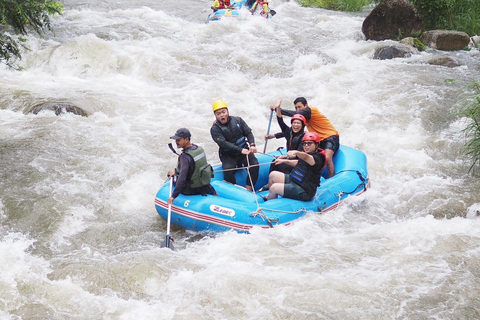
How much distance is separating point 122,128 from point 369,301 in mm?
5833

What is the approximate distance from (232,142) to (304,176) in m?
1.08

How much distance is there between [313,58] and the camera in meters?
13.1

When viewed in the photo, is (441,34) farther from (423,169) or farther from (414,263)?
(414,263)

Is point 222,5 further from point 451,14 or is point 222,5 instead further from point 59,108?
point 59,108

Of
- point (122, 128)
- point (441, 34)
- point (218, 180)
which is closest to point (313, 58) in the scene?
point (441, 34)

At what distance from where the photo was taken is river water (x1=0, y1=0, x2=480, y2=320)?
4766 mm

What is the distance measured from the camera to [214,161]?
8.48 m

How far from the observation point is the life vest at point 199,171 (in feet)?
20.1

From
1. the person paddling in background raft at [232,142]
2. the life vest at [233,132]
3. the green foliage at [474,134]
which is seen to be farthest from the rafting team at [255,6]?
the life vest at [233,132]

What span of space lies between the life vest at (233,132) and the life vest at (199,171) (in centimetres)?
62

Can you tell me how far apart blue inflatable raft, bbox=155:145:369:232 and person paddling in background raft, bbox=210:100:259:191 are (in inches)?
7.4

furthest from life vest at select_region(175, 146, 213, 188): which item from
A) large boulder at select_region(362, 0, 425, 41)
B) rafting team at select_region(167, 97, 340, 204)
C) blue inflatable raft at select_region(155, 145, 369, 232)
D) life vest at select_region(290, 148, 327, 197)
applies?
large boulder at select_region(362, 0, 425, 41)

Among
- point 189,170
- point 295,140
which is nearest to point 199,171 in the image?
point 189,170

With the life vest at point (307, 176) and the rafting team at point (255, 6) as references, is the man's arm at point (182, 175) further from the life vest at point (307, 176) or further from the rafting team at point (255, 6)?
the rafting team at point (255, 6)
